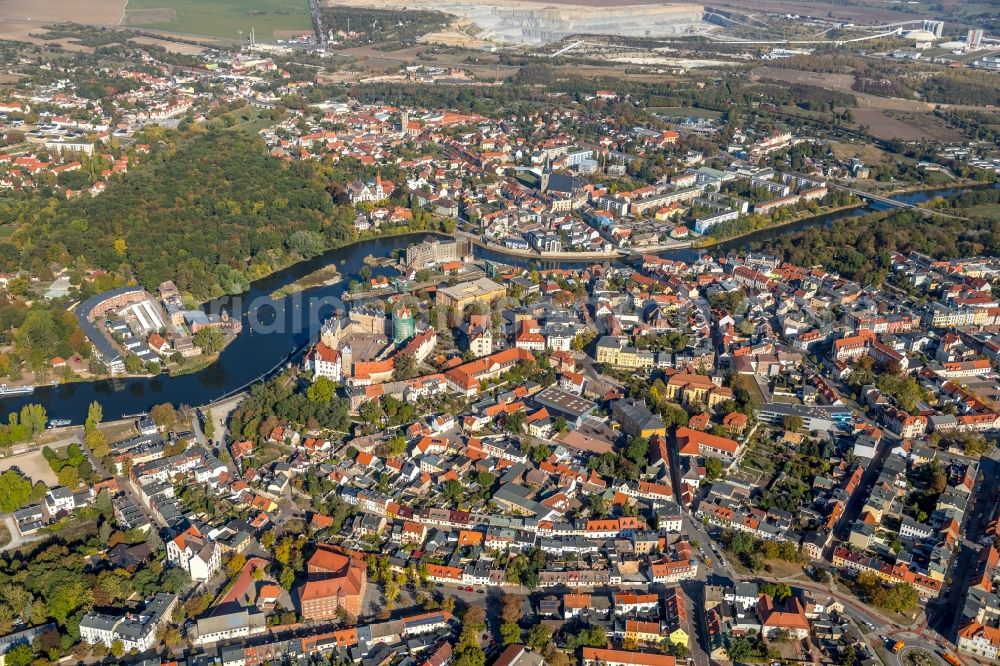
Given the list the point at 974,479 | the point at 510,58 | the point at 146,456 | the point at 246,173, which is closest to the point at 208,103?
the point at 246,173

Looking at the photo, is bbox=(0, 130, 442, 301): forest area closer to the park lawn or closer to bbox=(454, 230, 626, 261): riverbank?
bbox=(454, 230, 626, 261): riverbank

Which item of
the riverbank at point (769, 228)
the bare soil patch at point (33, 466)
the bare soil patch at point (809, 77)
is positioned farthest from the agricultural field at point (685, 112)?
the bare soil patch at point (33, 466)

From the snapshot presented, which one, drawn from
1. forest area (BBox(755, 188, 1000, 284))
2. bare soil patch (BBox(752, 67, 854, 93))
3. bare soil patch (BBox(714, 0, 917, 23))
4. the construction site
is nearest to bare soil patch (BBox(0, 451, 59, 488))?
forest area (BBox(755, 188, 1000, 284))

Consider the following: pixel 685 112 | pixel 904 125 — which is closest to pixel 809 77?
pixel 904 125

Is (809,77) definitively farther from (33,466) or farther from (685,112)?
(33,466)

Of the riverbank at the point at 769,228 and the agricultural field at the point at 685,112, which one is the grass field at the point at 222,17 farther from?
the riverbank at the point at 769,228
